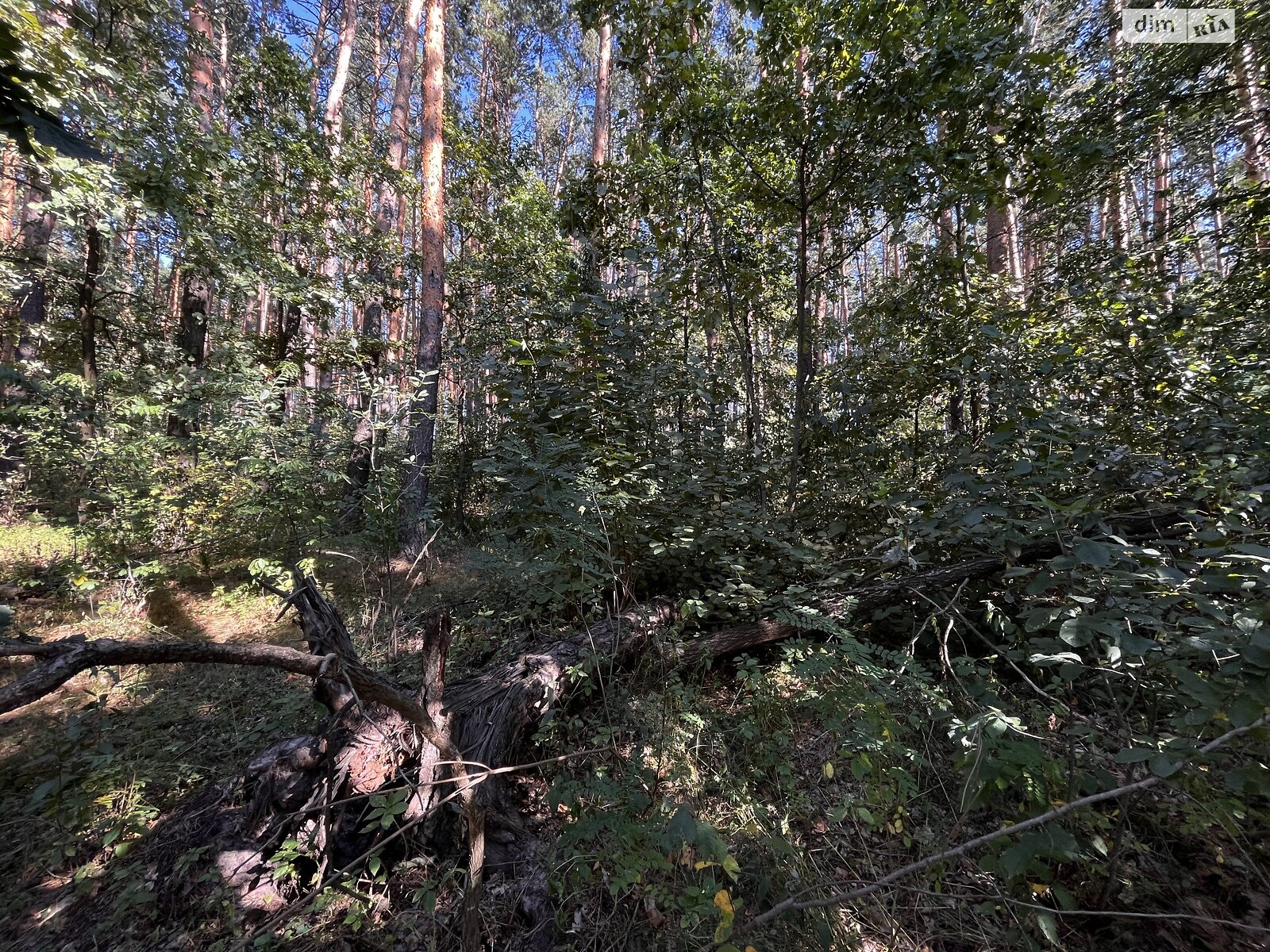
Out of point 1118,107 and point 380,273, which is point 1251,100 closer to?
point 1118,107

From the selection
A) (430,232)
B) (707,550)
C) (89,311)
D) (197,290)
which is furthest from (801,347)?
(197,290)

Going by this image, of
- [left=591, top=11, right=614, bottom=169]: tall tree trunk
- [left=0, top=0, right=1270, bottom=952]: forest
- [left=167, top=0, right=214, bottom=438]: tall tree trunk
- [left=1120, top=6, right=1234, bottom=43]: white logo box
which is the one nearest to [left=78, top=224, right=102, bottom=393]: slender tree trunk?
[left=0, top=0, right=1270, bottom=952]: forest

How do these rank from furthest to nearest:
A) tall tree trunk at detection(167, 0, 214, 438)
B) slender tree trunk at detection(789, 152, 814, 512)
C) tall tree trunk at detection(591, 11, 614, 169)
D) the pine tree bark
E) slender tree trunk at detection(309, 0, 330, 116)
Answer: slender tree trunk at detection(309, 0, 330, 116) < tall tree trunk at detection(591, 11, 614, 169) < the pine tree bark < tall tree trunk at detection(167, 0, 214, 438) < slender tree trunk at detection(789, 152, 814, 512)

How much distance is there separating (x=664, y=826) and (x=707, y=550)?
194 centimetres

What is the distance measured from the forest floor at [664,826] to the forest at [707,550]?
0.8 inches

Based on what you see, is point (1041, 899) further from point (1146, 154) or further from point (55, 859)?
point (1146, 154)

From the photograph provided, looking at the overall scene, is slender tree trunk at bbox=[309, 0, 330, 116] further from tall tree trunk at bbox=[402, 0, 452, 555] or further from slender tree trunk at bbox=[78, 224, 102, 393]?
slender tree trunk at bbox=[78, 224, 102, 393]

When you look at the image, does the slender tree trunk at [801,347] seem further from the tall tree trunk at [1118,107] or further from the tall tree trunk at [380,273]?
the tall tree trunk at [380,273]

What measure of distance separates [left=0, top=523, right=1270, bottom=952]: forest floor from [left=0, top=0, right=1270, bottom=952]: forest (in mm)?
21

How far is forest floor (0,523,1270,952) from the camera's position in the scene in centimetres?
182

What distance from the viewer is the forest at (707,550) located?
179 centimetres

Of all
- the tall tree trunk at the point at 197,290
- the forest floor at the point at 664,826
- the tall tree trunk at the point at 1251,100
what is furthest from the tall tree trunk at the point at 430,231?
the tall tree trunk at the point at 1251,100

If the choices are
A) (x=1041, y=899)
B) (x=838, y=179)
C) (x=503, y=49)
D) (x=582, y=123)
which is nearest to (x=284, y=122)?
(x=838, y=179)

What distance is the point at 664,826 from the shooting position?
1.88 meters
